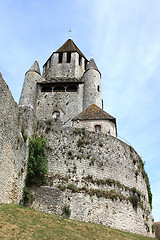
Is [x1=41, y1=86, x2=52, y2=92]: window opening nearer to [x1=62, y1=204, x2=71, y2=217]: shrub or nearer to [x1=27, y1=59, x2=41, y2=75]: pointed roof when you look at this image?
[x1=27, y1=59, x2=41, y2=75]: pointed roof

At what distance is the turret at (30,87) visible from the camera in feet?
93.5

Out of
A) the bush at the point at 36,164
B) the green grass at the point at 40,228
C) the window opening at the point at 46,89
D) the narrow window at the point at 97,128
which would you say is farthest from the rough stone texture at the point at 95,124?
the window opening at the point at 46,89

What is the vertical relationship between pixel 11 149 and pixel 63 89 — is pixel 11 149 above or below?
below

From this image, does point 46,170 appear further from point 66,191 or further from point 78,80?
point 78,80

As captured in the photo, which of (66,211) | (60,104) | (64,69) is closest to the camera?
(66,211)

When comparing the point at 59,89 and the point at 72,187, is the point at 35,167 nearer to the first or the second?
the point at 72,187

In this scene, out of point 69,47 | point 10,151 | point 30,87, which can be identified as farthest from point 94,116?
point 69,47

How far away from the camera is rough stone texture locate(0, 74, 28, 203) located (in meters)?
12.1

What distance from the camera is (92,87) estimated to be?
29.2 metres

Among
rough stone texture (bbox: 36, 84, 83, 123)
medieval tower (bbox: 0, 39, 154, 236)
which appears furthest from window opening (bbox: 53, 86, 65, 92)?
medieval tower (bbox: 0, 39, 154, 236)

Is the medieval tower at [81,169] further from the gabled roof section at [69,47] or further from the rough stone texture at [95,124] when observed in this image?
the gabled roof section at [69,47]

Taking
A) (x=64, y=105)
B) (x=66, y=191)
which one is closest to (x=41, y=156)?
(x=66, y=191)

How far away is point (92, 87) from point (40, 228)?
20.6 m

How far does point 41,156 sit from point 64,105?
541 inches
